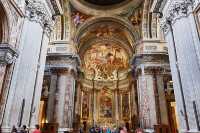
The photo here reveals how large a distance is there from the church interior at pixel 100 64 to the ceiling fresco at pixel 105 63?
126 mm

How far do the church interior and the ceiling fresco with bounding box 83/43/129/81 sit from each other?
13 centimetres

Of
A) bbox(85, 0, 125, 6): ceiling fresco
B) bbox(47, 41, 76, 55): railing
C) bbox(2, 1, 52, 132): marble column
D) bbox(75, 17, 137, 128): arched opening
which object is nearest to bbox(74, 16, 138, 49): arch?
bbox(85, 0, 125, 6): ceiling fresco

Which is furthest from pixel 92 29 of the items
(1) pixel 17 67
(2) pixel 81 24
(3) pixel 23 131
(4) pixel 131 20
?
(3) pixel 23 131

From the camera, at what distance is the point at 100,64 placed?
2425cm

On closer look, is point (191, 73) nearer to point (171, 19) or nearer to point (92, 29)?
point (171, 19)

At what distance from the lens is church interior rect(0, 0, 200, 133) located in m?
6.43

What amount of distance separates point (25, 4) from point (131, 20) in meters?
10.3

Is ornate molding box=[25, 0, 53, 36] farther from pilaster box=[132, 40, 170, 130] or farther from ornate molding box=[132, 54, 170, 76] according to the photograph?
→ pilaster box=[132, 40, 170, 130]

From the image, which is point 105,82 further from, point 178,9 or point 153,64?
point 178,9

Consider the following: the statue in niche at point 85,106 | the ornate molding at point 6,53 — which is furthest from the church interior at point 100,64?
the statue in niche at point 85,106

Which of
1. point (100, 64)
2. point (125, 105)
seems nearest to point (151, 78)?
point (125, 105)

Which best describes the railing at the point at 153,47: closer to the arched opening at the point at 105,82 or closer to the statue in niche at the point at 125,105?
the arched opening at the point at 105,82

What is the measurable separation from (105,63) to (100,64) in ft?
2.18

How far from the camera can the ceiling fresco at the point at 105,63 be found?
23.1 meters
